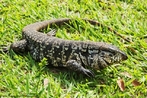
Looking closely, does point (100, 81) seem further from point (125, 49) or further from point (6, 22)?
point (6, 22)

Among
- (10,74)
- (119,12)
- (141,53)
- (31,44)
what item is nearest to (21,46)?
(31,44)

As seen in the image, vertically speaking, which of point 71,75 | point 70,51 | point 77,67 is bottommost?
point 71,75

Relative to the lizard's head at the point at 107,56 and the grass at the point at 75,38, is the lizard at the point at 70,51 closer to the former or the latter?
the lizard's head at the point at 107,56

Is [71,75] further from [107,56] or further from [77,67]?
[107,56]

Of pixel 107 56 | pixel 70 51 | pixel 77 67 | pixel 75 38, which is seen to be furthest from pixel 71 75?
pixel 75 38

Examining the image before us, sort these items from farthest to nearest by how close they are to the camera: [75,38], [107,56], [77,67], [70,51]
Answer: [75,38]
[70,51]
[77,67]
[107,56]

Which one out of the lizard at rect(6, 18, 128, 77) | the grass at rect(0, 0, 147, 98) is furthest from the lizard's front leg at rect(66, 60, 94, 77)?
the grass at rect(0, 0, 147, 98)

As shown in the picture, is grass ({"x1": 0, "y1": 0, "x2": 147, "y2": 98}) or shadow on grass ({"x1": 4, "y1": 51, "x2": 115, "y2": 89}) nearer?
grass ({"x1": 0, "y1": 0, "x2": 147, "y2": 98})

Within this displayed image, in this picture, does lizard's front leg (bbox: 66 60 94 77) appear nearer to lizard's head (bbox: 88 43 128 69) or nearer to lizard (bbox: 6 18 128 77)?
lizard (bbox: 6 18 128 77)
